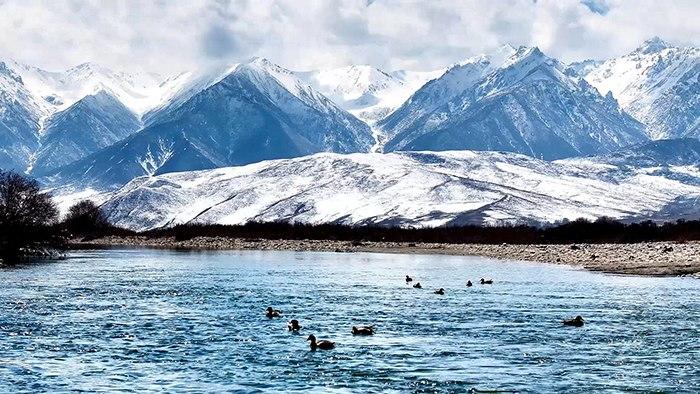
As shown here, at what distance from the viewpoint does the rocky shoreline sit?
318 ft

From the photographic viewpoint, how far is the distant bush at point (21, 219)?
127 meters

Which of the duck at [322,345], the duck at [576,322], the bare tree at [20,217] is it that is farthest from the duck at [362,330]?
the bare tree at [20,217]

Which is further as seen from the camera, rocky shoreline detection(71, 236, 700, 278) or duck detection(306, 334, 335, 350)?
rocky shoreline detection(71, 236, 700, 278)

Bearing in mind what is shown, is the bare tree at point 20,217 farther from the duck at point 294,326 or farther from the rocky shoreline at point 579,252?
the duck at point 294,326

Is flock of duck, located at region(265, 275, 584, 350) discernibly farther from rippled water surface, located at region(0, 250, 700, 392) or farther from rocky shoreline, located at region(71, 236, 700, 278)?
rocky shoreline, located at region(71, 236, 700, 278)

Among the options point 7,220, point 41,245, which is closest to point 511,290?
point 7,220

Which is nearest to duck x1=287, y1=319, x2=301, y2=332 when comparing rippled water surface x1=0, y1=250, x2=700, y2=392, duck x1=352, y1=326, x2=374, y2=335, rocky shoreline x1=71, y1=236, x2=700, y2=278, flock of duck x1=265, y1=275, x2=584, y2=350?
flock of duck x1=265, y1=275, x2=584, y2=350

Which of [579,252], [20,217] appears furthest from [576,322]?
[20,217]

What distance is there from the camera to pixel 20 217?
436 feet

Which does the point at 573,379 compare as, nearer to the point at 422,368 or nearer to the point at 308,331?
the point at 422,368

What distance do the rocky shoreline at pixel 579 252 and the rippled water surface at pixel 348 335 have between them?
10.7m

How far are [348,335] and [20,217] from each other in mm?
94642

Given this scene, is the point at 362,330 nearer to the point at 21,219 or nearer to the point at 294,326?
the point at 294,326

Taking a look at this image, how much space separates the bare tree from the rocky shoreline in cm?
4299
